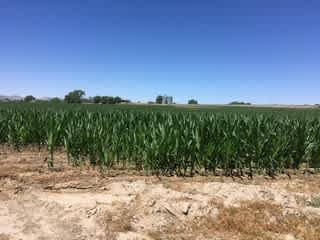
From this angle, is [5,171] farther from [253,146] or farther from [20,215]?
[253,146]

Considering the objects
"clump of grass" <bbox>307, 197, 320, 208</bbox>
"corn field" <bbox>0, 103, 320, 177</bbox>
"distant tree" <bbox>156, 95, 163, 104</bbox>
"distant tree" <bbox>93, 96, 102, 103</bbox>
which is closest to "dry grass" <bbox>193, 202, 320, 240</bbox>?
"clump of grass" <bbox>307, 197, 320, 208</bbox>

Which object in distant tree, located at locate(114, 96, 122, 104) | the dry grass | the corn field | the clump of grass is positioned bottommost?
the dry grass

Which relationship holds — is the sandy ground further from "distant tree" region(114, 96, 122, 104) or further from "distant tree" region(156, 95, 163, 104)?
"distant tree" region(156, 95, 163, 104)

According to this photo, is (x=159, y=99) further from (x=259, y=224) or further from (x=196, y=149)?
(x=259, y=224)

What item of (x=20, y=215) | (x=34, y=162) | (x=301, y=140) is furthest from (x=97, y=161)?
(x=301, y=140)

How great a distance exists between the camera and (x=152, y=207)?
554 centimetres

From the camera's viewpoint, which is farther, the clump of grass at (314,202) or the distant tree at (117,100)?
the distant tree at (117,100)

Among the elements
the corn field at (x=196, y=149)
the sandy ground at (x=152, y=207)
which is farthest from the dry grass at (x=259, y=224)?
the corn field at (x=196, y=149)

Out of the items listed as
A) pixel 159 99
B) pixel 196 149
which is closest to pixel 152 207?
pixel 196 149

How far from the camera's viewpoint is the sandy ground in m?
4.98

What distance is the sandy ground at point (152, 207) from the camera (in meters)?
4.98

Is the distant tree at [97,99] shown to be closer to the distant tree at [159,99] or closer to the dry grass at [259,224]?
the distant tree at [159,99]

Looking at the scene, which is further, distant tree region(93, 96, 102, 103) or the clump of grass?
distant tree region(93, 96, 102, 103)

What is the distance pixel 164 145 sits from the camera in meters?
7.34
